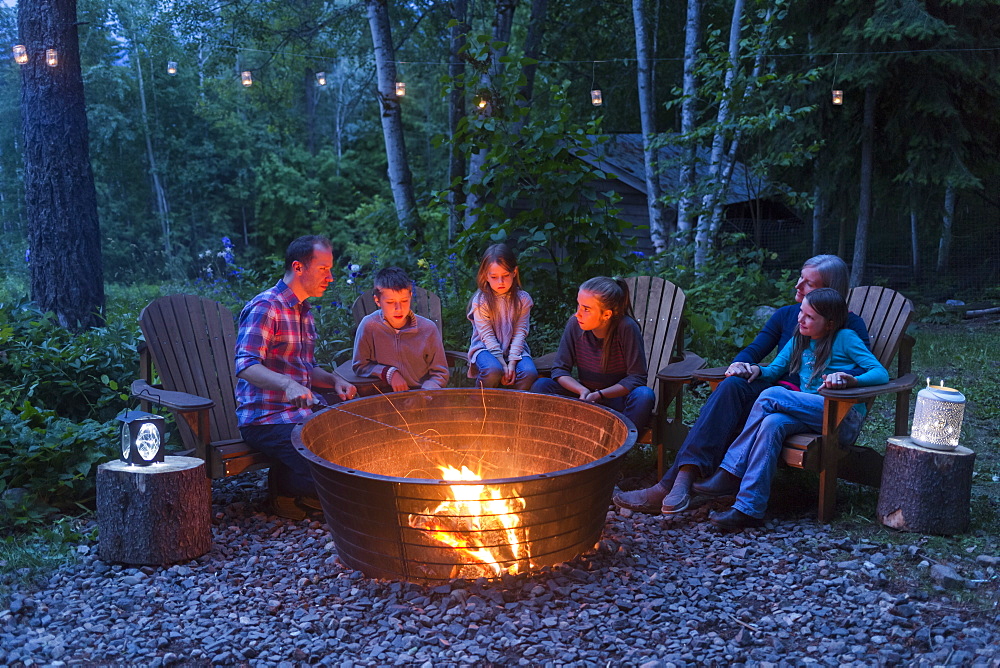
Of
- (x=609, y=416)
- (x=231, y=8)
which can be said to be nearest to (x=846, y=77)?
(x=609, y=416)

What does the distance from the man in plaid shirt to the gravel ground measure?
0.35 m

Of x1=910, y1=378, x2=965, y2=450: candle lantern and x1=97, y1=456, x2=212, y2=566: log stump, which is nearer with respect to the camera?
x1=97, y1=456, x2=212, y2=566: log stump

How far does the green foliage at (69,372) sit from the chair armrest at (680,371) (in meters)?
2.84

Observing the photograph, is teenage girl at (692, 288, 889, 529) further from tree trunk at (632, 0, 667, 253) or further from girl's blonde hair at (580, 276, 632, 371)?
tree trunk at (632, 0, 667, 253)

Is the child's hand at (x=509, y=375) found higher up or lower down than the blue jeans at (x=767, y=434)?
higher up

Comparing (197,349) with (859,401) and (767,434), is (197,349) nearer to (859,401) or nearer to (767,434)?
(767,434)

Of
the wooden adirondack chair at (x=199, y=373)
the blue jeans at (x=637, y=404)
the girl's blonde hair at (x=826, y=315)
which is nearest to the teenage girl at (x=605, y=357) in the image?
the blue jeans at (x=637, y=404)

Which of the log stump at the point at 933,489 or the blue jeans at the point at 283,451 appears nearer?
the log stump at the point at 933,489

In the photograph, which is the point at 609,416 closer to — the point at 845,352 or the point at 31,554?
the point at 845,352

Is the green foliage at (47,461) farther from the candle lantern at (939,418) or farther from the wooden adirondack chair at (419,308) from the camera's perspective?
the candle lantern at (939,418)

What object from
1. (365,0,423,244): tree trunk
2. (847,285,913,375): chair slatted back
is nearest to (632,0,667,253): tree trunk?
(365,0,423,244): tree trunk

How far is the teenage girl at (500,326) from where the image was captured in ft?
12.9

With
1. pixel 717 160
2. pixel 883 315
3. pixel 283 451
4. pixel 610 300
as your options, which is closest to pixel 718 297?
pixel 717 160

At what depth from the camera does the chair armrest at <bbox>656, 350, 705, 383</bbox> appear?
372cm
